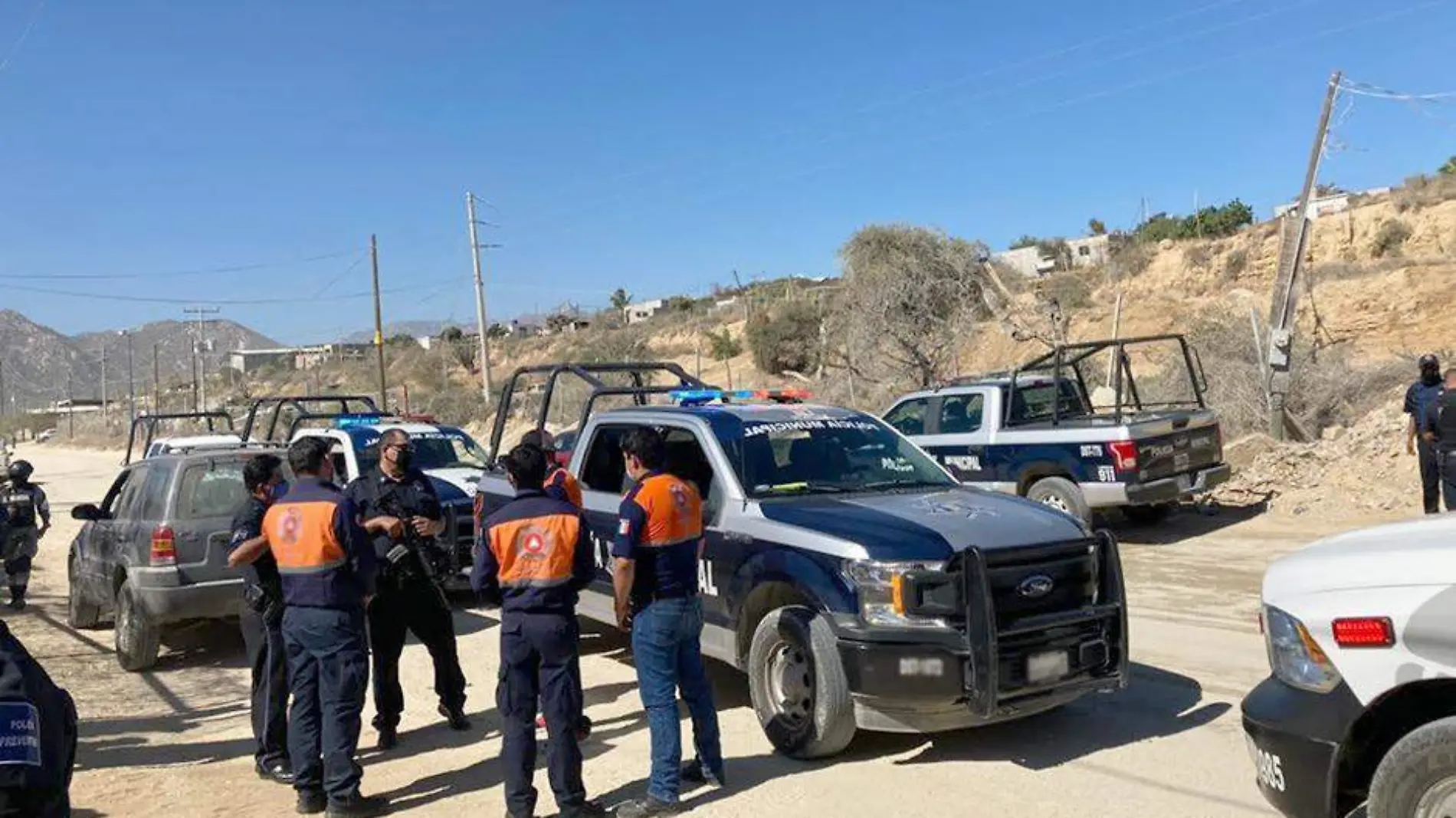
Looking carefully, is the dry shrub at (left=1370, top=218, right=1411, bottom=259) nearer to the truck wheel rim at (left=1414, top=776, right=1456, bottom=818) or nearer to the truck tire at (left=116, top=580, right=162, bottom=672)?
the truck tire at (left=116, top=580, right=162, bottom=672)

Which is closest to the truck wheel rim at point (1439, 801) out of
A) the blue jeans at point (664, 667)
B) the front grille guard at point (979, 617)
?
the front grille guard at point (979, 617)

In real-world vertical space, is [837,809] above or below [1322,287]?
below

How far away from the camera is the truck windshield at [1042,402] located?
43.7 feet

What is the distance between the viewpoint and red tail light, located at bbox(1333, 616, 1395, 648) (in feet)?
11.9

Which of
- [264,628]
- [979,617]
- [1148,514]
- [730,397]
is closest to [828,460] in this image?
[730,397]

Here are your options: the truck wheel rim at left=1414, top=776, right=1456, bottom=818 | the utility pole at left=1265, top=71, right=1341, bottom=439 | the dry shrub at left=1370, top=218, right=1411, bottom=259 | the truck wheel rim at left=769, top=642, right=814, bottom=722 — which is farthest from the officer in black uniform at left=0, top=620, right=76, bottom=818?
the dry shrub at left=1370, top=218, right=1411, bottom=259

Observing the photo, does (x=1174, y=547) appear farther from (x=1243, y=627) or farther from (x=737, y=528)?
(x=737, y=528)

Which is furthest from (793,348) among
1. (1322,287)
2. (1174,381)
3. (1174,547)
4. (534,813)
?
(534,813)

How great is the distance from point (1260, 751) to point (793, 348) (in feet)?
128

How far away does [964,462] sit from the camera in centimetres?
1341

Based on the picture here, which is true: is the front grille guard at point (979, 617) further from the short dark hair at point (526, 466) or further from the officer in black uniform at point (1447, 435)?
the officer in black uniform at point (1447, 435)

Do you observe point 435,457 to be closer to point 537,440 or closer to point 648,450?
point 537,440

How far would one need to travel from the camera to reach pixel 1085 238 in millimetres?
53562

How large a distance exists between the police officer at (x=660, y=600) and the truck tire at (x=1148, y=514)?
986 centimetres
